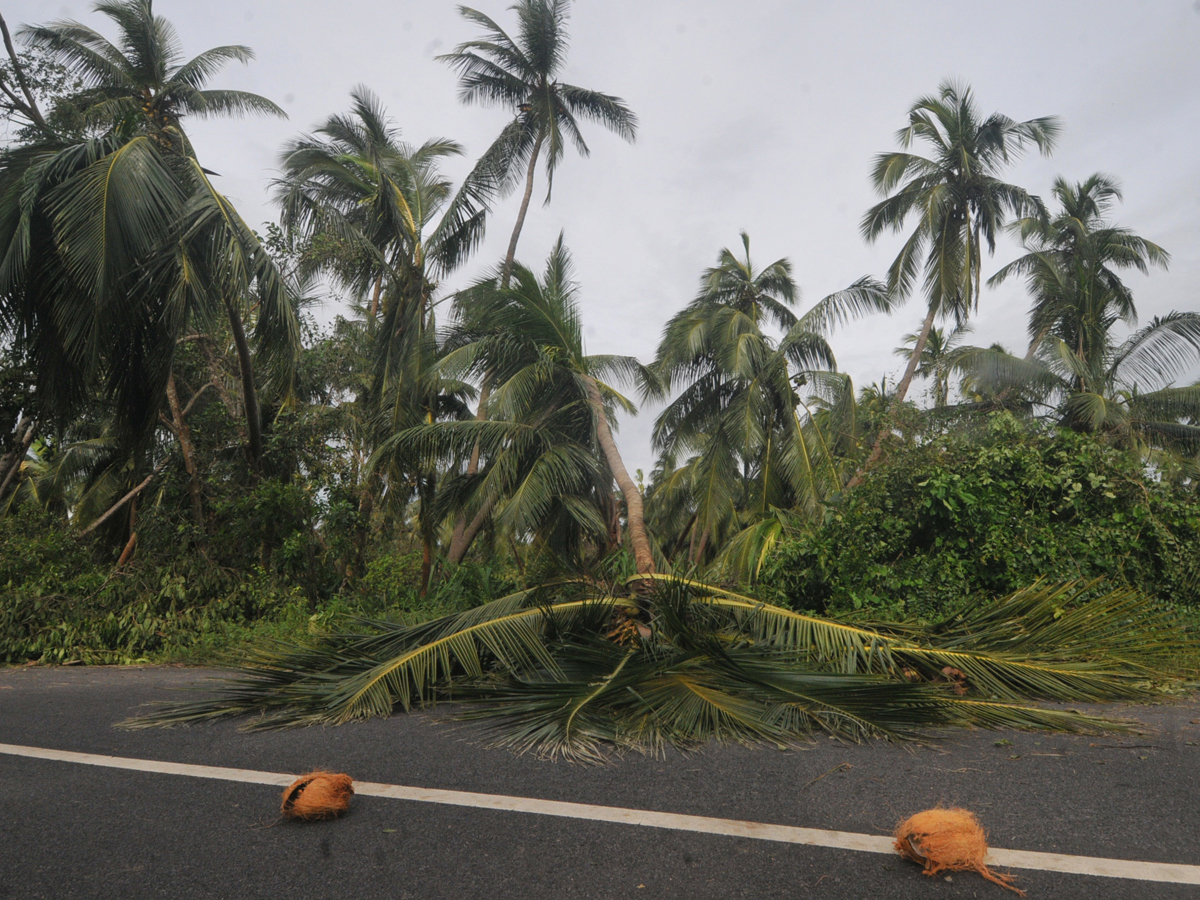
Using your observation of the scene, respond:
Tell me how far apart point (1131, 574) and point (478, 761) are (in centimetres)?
612

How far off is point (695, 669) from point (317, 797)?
7.35 ft

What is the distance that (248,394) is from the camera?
10156 mm

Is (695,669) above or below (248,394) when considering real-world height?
below

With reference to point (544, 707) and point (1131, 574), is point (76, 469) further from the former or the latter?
point (1131, 574)

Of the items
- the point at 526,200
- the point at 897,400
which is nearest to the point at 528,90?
the point at 526,200

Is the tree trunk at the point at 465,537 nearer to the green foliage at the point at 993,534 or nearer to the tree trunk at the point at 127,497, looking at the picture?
the tree trunk at the point at 127,497

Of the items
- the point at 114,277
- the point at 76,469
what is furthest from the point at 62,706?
the point at 76,469

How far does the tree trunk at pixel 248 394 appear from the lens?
355 inches

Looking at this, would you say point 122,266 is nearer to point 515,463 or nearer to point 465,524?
point 515,463

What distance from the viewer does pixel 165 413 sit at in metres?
11.1

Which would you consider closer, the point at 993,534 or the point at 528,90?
the point at 993,534

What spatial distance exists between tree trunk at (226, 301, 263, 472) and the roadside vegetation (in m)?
0.07

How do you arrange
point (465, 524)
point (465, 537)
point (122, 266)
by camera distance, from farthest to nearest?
1. point (465, 537)
2. point (465, 524)
3. point (122, 266)

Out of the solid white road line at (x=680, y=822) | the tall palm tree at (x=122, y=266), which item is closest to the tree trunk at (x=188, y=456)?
the tall palm tree at (x=122, y=266)
